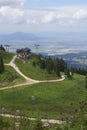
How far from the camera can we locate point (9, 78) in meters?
104

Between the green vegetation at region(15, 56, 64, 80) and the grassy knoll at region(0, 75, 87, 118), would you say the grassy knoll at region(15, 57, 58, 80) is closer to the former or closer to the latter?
the green vegetation at region(15, 56, 64, 80)

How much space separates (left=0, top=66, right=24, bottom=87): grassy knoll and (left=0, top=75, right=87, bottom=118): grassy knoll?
6666 mm

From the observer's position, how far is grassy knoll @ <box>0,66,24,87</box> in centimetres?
10078

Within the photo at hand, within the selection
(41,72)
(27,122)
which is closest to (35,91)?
(41,72)

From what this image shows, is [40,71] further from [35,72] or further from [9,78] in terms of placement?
[9,78]

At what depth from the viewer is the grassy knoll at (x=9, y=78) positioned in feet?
331

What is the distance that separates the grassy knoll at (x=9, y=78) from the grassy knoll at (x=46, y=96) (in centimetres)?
667

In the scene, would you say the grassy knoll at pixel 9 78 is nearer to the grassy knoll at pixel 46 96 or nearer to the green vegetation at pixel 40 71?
the green vegetation at pixel 40 71

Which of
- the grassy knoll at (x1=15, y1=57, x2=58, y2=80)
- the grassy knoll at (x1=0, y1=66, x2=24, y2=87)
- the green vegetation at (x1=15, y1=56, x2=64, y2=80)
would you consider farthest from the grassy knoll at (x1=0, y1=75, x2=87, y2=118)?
the green vegetation at (x1=15, y1=56, x2=64, y2=80)

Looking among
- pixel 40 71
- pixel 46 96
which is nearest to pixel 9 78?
pixel 46 96

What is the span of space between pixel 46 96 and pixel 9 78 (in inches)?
631

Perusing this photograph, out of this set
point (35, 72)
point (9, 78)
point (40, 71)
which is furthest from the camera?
point (40, 71)

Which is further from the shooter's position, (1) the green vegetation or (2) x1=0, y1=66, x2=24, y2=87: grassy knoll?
(1) the green vegetation

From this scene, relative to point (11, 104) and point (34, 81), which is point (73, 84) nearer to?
point (34, 81)
